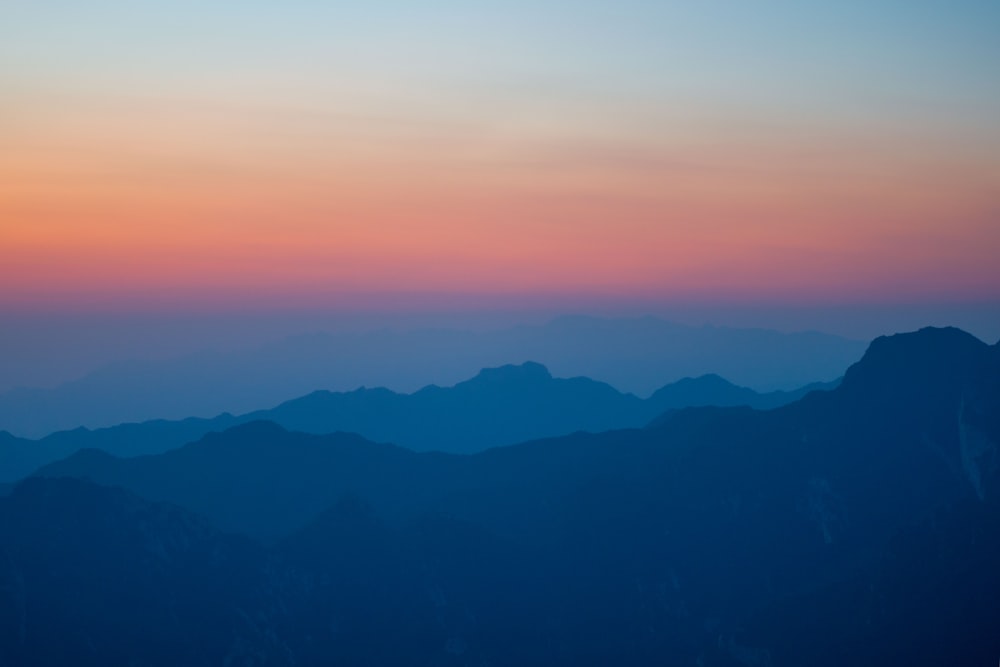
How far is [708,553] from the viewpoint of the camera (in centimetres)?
17325

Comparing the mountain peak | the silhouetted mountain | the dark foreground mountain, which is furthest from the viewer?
the mountain peak

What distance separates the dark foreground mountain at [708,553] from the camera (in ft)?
436

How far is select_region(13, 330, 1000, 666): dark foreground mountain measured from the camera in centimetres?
13288

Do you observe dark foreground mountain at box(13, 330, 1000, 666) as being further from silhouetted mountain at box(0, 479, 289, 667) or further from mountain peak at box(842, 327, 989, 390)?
silhouetted mountain at box(0, 479, 289, 667)

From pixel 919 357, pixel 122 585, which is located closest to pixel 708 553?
pixel 919 357

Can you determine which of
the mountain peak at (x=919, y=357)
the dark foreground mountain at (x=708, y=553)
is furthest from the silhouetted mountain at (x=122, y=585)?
the mountain peak at (x=919, y=357)

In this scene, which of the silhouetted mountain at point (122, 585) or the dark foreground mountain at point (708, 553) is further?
the dark foreground mountain at point (708, 553)

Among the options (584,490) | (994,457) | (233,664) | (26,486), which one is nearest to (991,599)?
(994,457)

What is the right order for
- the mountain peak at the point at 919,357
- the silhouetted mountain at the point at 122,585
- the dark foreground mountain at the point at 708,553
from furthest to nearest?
the mountain peak at the point at 919,357
the dark foreground mountain at the point at 708,553
the silhouetted mountain at the point at 122,585

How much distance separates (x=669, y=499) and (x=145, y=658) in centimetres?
8987

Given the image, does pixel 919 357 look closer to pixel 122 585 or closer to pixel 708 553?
pixel 708 553

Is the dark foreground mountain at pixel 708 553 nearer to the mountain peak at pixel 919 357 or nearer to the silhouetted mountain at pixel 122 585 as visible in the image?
the mountain peak at pixel 919 357

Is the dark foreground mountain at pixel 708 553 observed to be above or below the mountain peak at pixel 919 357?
below

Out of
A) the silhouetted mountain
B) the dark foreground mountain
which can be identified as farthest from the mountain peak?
the silhouetted mountain
